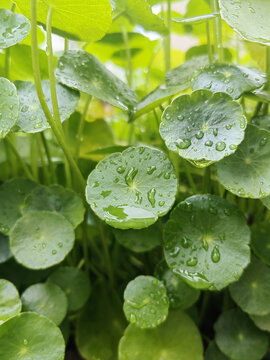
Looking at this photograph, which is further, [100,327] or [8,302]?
[100,327]

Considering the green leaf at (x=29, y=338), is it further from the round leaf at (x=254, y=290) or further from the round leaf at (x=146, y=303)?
the round leaf at (x=254, y=290)

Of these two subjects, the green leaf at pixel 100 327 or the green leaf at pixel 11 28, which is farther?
the green leaf at pixel 100 327

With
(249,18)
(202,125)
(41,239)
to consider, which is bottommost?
(41,239)

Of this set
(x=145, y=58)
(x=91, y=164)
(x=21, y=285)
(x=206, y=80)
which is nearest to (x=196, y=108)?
(x=206, y=80)

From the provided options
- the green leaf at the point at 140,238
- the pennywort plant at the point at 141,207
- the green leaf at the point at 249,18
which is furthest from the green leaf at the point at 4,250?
the green leaf at the point at 249,18

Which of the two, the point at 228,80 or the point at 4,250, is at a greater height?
the point at 228,80

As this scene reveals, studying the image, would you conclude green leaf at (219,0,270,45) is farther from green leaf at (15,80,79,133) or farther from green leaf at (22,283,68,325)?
green leaf at (22,283,68,325)

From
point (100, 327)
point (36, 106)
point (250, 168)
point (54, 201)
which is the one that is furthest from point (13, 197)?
point (250, 168)

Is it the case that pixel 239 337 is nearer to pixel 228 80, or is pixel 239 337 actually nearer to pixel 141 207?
pixel 141 207
